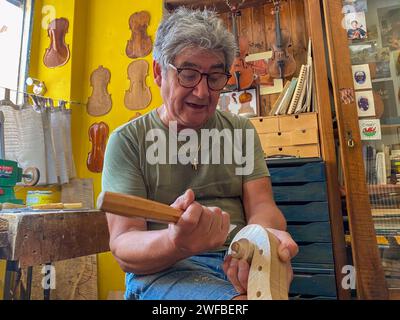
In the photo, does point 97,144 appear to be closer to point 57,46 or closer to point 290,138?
point 57,46

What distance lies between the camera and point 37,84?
2.06m

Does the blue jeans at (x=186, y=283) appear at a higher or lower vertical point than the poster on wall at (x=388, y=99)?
lower

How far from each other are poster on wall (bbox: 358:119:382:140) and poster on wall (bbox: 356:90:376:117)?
32mm

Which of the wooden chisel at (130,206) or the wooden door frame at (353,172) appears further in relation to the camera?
the wooden door frame at (353,172)

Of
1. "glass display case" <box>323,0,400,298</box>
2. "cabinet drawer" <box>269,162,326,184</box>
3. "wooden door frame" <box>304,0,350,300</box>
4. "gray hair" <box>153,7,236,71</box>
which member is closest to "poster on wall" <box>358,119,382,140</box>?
"glass display case" <box>323,0,400,298</box>

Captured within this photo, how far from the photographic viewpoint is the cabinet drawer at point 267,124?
1480mm

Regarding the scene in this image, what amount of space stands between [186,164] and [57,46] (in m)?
1.87

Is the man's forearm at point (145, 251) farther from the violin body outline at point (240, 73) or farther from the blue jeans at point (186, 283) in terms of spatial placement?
the violin body outline at point (240, 73)

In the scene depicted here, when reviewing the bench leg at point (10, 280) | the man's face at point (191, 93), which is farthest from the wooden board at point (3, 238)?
the man's face at point (191, 93)

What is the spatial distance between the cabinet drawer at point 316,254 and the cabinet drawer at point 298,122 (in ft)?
1.77

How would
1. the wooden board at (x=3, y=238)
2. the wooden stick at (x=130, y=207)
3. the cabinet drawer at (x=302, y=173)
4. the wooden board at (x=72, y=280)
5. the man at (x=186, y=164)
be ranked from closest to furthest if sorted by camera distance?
the wooden stick at (x=130, y=207)
the man at (x=186, y=164)
the wooden board at (x=3, y=238)
the cabinet drawer at (x=302, y=173)
the wooden board at (x=72, y=280)

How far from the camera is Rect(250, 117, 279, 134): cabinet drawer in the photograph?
1.48 meters

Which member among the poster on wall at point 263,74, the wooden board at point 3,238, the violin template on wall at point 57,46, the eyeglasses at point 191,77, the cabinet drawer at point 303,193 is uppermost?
the violin template on wall at point 57,46
